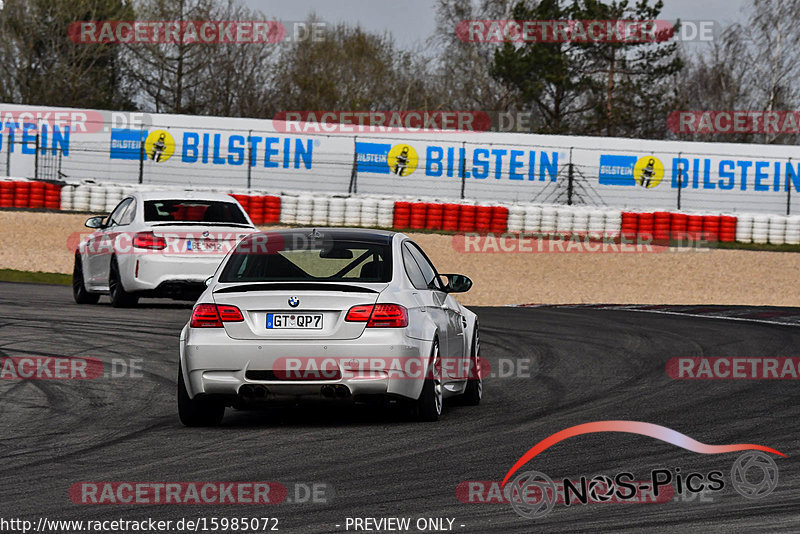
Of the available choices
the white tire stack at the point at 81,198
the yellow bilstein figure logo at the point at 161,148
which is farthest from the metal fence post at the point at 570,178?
the white tire stack at the point at 81,198

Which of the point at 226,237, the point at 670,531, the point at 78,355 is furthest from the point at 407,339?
the point at 226,237

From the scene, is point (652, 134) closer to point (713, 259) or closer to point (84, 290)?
point (713, 259)

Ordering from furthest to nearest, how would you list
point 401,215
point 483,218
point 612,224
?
point 401,215, point 483,218, point 612,224

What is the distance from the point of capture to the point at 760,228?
33.5 m

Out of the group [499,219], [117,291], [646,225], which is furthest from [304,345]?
[646,225]

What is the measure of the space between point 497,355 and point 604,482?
21.5 feet

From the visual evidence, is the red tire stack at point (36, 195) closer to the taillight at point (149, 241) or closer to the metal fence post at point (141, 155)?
the metal fence post at point (141, 155)

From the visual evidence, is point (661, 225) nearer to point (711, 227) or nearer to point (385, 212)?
point (711, 227)

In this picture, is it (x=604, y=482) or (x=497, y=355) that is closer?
(x=604, y=482)

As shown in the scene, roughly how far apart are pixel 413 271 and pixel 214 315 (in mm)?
1576

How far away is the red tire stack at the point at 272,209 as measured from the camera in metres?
33.4

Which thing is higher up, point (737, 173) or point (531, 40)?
point (531, 40)

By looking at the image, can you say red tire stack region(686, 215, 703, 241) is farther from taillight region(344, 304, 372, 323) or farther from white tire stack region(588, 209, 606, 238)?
taillight region(344, 304, 372, 323)

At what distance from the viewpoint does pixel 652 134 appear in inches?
2355
